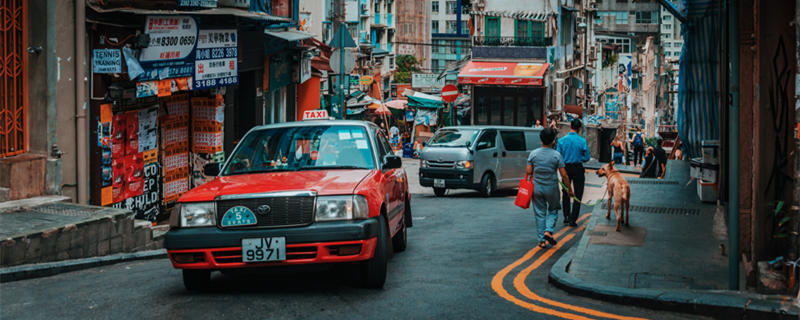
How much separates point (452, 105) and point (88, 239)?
3545 centimetres

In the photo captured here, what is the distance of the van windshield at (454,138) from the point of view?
758 inches

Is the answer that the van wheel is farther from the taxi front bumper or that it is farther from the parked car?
the taxi front bumper

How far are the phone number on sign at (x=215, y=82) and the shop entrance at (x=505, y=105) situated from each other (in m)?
24.7

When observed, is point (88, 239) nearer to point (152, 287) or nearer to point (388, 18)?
point (152, 287)

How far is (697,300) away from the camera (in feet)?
21.9

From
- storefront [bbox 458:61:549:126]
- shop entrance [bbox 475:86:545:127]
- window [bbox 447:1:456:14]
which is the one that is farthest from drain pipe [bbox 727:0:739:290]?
window [bbox 447:1:456:14]

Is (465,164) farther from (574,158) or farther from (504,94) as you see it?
(504,94)

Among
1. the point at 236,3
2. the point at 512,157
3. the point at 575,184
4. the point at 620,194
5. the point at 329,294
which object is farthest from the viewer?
the point at 512,157

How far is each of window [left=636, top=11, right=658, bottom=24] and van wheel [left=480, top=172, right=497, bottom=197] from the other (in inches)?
3156

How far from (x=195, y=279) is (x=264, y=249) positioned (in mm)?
933

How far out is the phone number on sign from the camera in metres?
14.8

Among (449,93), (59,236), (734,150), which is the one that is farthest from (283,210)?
(449,93)

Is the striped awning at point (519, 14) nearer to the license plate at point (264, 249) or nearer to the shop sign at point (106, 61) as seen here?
the shop sign at point (106, 61)

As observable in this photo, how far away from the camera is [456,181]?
18906 millimetres
